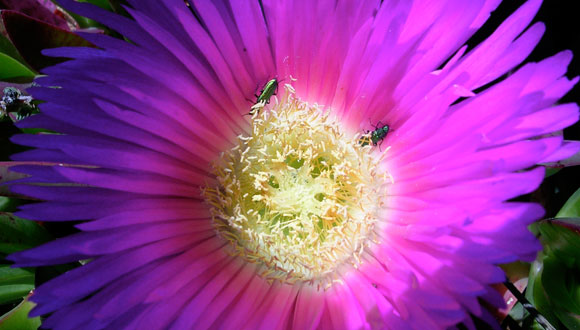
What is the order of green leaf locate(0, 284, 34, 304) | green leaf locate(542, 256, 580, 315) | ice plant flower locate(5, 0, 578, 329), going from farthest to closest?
green leaf locate(0, 284, 34, 304), green leaf locate(542, 256, 580, 315), ice plant flower locate(5, 0, 578, 329)

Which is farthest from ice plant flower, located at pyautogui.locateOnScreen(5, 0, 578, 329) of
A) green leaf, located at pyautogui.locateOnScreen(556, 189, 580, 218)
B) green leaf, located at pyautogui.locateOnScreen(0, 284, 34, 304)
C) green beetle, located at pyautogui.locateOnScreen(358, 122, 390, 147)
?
green leaf, located at pyautogui.locateOnScreen(0, 284, 34, 304)

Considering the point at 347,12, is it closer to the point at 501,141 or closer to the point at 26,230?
the point at 501,141

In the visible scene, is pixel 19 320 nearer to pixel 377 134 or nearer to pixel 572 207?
pixel 377 134

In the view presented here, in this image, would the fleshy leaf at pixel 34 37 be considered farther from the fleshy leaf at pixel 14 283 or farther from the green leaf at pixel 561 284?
the green leaf at pixel 561 284

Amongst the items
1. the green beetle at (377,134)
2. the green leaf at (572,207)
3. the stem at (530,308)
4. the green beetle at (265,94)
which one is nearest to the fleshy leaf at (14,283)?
the green beetle at (265,94)

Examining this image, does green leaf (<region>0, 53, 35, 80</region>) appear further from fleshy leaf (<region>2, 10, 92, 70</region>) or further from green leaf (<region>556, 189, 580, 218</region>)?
green leaf (<region>556, 189, 580, 218</region>)

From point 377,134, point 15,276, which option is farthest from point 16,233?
point 377,134
